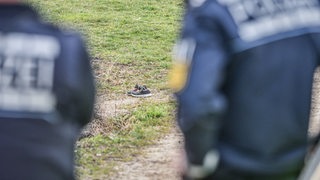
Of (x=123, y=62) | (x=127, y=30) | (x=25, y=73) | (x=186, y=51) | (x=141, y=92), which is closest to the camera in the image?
(x=25, y=73)

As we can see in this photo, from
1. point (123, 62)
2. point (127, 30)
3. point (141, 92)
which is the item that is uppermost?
point (141, 92)

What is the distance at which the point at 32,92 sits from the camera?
91.3 inches

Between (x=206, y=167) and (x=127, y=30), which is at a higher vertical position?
(x=206, y=167)

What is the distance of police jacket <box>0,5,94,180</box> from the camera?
7.57ft

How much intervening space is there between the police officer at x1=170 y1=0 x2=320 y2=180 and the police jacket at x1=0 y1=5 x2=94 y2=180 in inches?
15.0

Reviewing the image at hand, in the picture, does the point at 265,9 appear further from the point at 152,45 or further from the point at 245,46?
the point at 152,45

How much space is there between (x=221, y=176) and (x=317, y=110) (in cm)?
348

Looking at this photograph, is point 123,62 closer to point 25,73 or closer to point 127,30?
point 127,30

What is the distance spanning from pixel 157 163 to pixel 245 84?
2.66m

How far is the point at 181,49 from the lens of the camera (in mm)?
2545

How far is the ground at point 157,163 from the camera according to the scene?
491cm

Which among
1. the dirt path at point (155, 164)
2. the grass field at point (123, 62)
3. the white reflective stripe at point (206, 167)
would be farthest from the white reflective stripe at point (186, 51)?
the dirt path at point (155, 164)

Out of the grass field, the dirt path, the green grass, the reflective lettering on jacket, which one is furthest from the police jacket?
the green grass

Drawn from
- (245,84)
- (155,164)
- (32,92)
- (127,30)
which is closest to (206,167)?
(245,84)
